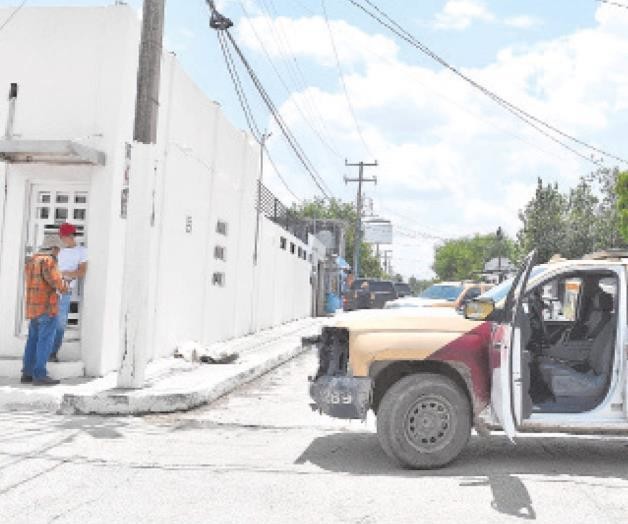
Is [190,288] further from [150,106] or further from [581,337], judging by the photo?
[581,337]

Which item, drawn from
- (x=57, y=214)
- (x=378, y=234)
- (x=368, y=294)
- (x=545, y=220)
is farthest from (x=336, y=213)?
(x=57, y=214)

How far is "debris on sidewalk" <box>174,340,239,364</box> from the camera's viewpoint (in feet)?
38.9

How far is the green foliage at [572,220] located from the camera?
47.8 metres

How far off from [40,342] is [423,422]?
5.07m

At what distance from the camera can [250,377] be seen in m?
11.2

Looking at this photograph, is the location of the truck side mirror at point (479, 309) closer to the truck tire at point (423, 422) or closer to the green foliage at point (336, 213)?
the truck tire at point (423, 422)

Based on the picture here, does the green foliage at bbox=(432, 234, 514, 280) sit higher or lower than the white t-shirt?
higher

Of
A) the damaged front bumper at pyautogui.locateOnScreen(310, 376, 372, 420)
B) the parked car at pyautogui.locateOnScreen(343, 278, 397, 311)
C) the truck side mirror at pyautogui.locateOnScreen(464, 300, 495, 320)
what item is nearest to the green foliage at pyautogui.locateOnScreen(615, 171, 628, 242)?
the parked car at pyautogui.locateOnScreen(343, 278, 397, 311)

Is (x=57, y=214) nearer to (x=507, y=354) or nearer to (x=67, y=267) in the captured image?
(x=67, y=267)

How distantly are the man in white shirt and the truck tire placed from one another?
16.7 ft

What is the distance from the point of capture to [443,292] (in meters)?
20.8

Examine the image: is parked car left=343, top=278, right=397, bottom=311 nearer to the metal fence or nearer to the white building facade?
the metal fence

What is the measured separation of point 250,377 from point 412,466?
5659 millimetres

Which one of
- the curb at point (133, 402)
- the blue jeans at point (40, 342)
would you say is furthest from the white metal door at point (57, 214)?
the curb at point (133, 402)
